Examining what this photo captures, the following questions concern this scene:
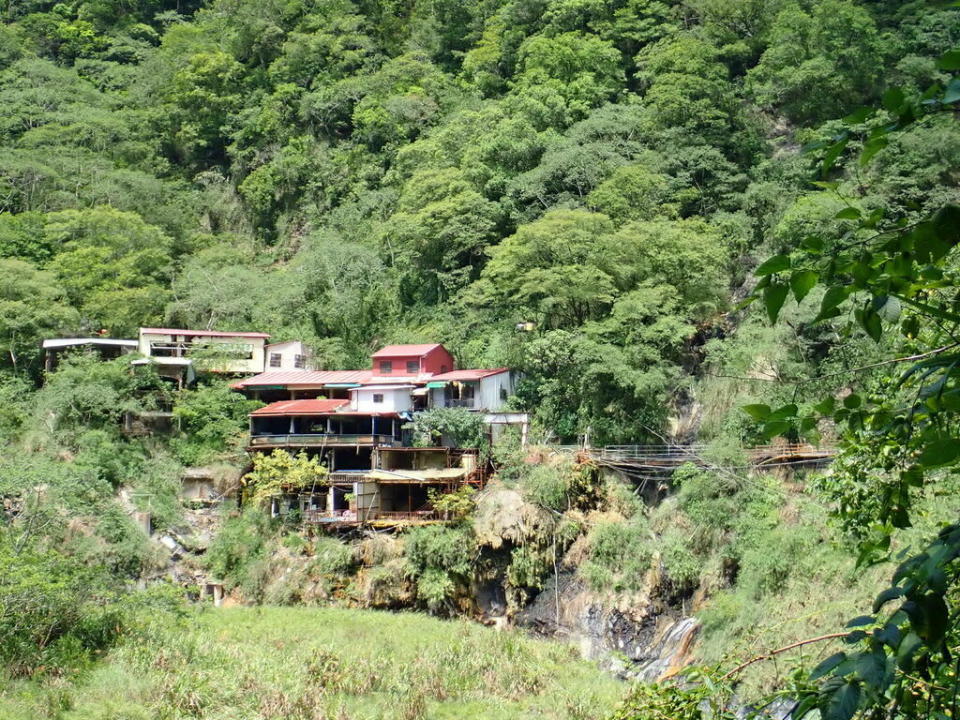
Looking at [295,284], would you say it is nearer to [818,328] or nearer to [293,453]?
[293,453]

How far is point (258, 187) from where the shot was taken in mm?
37625

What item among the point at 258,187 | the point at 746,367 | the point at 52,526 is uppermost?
the point at 258,187

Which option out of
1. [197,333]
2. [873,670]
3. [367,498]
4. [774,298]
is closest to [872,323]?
[774,298]

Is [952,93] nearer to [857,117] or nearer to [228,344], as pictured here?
[857,117]

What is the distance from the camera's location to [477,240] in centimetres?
2847

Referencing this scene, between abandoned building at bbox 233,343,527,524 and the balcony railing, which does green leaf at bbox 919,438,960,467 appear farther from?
the balcony railing

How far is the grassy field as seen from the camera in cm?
1234

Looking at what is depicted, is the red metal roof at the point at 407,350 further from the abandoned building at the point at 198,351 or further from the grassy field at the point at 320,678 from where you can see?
the grassy field at the point at 320,678

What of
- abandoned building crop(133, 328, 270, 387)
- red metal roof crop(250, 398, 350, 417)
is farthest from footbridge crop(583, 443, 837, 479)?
abandoned building crop(133, 328, 270, 387)

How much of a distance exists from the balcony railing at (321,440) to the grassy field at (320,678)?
20.4 ft

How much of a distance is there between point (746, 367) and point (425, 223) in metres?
12.4

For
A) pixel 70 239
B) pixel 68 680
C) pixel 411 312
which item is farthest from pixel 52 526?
pixel 70 239

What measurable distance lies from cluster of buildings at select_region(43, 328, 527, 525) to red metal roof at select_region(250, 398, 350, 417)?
0.10 ft

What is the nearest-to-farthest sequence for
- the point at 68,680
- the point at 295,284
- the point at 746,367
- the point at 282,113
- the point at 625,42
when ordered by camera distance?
the point at 68,680 < the point at 746,367 < the point at 295,284 < the point at 625,42 < the point at 282,113
